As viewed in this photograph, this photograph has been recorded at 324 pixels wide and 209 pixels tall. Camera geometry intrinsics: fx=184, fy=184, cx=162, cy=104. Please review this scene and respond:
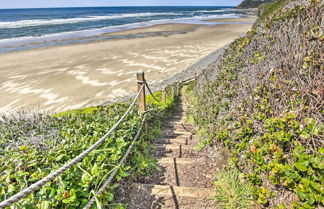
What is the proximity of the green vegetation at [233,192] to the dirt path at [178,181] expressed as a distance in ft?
0.45

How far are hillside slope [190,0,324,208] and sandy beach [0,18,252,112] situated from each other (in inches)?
296

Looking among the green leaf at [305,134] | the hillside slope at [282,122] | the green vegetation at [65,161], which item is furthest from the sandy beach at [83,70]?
the green leaf at [305,134]

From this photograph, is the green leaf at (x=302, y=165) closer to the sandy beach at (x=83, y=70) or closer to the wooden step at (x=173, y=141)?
the wooden step at (x=173, y=141)

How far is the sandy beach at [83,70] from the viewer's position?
9625 mm

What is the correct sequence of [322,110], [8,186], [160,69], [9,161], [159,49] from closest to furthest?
[8,186]
[322,110]
[9,161]
[160,69]
[159,49]

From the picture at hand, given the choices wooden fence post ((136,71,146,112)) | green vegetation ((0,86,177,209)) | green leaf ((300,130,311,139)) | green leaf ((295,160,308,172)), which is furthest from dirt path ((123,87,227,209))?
green leaf ((300,130,311,139))

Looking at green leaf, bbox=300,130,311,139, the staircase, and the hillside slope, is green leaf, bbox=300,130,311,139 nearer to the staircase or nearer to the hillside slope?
the hillside slope

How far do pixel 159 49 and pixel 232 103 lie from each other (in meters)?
17.1

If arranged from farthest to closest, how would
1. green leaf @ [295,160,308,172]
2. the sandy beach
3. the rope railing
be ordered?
the sandy beach, green leaf @ [295,160,308,172], the rope railing

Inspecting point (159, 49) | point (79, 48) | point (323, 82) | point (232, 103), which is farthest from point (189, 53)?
point (323, 82)

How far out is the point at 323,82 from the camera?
79.4 inches

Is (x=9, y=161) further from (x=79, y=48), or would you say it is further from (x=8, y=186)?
(x=79, y=48)

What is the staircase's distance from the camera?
227 centimetres

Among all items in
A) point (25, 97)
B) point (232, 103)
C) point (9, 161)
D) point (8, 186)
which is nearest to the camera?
point (8, 186)
